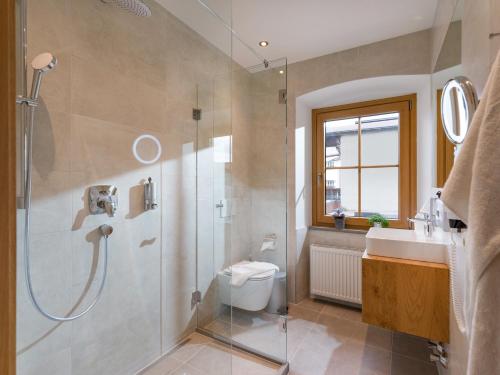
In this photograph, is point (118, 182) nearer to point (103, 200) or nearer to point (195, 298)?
point (103, 200)

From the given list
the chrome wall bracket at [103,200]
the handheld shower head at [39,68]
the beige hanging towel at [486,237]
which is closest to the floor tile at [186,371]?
the chrome wall bracket at [103,200]

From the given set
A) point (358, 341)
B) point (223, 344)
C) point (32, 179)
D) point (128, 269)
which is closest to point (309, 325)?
point (358, 341)

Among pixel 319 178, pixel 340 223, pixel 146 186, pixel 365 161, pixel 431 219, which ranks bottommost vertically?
pixel 340 223

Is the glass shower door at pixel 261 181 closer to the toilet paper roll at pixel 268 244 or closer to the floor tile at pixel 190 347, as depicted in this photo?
the toilet paper roll at pixel 268 244

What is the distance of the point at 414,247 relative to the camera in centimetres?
146

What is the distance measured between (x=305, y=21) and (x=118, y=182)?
1.84m

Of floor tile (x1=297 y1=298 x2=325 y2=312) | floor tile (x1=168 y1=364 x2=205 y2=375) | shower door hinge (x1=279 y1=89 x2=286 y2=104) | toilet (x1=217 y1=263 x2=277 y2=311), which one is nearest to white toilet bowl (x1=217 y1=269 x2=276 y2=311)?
toilet (x1=217 y1=263 x2=277 y2=311)

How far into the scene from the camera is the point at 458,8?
3.78 feet

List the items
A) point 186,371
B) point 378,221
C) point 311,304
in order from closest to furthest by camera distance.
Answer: point 186,371
point 378,221
point 311,304

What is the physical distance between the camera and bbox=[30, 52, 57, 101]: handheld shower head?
108 centimetres

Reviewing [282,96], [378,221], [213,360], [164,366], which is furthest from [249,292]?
[282,96]

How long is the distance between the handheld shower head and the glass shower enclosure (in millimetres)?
39

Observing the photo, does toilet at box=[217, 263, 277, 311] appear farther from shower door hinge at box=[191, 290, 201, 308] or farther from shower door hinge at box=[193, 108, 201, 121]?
shower door hinge at box=[193, 108, 201, 121]

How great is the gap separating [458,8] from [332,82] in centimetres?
134
